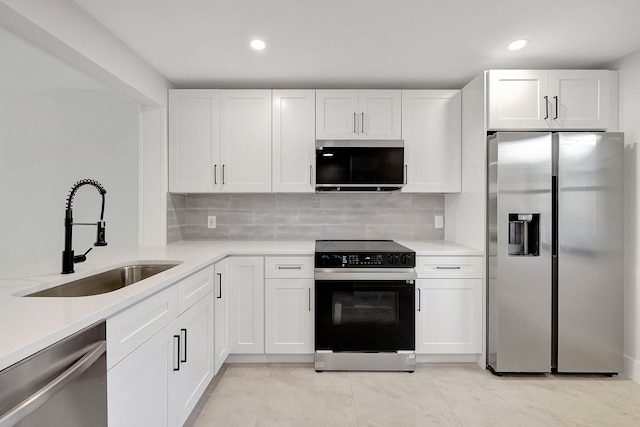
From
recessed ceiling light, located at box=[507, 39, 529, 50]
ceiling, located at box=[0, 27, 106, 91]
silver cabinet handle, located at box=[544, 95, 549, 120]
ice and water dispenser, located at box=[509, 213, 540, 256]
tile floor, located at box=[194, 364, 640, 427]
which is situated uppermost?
ceiling, located at box=[0, 27, 106, 91]

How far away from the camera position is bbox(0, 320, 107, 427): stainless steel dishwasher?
795 mm

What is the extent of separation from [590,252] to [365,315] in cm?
162

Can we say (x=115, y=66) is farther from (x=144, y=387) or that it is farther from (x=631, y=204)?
(x=631, y=204)

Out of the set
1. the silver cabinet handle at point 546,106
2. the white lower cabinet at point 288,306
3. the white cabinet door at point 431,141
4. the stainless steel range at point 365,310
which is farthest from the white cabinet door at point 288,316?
the silver cabinet handle at point 546,106

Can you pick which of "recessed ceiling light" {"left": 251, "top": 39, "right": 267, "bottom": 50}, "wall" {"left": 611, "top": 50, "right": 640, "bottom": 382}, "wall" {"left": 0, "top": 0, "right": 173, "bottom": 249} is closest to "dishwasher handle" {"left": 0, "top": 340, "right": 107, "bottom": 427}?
"wall" {"left": 0, "top": 0, "right": 173, "bottom": 249}

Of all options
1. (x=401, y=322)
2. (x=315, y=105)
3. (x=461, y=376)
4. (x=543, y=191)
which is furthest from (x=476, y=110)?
(x=461, y=376)

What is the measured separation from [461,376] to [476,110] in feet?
6.46

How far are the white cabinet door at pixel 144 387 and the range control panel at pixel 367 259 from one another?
1236 mm

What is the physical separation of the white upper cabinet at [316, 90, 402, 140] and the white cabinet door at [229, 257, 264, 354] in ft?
4.05

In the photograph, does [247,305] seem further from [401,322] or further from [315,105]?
[315,105]

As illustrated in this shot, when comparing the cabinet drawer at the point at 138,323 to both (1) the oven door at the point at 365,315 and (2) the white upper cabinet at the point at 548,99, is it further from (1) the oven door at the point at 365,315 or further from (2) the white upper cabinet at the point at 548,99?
(2) the white upper cabinet at the point at 548,99

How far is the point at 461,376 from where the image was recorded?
2.55 meters

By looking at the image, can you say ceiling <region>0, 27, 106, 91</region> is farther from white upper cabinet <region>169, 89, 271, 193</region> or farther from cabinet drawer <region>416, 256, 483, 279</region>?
cabinet drawer <region>416, 256, 483, 279</region>

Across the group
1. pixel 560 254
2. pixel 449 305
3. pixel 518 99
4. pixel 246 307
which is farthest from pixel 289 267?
pixel 518 99
